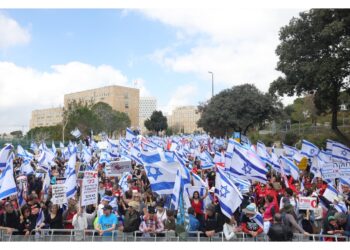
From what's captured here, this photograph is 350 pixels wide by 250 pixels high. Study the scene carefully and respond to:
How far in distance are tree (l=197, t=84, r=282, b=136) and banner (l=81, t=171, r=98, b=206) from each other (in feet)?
126

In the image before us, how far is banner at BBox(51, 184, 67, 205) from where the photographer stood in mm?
9250

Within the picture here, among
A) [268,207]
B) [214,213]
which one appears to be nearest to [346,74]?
[268,207]

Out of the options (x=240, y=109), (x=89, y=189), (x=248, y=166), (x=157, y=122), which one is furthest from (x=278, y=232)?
(x=157, y=122)

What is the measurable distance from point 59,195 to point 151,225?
2.45m

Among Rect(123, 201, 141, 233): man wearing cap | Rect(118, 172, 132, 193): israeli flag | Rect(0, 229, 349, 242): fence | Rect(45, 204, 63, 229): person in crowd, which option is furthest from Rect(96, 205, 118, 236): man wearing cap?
Rect(118, 172, 132, 193): israeli flag

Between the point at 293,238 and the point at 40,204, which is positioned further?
Answer: the point at 40,204

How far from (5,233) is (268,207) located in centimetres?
546

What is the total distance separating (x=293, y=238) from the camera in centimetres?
786

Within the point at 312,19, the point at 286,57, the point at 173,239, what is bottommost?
the point at 173,239

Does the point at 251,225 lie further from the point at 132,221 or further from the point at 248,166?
the point at 248,166

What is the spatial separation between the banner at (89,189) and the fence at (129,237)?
0.90 m

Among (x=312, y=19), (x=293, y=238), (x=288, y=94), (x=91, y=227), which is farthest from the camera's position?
(x=288, y=94)

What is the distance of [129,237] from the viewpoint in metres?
A: 8.10

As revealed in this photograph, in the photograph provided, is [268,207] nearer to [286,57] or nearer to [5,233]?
[5,233]
